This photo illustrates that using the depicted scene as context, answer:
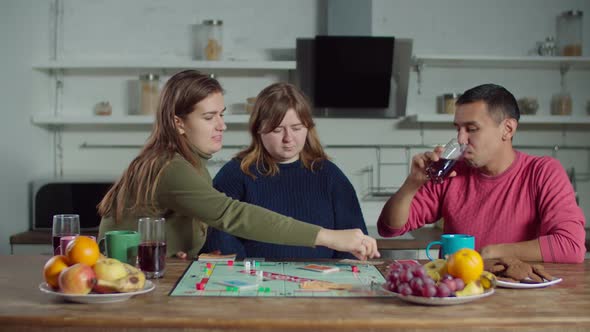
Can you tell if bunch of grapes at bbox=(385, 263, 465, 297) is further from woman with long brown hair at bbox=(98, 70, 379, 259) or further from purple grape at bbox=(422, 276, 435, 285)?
woman with long brown hair at bbox=(98, 70, 379, 259)

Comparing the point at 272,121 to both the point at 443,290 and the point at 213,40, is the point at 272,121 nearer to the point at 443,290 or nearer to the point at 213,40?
the point at 443,290

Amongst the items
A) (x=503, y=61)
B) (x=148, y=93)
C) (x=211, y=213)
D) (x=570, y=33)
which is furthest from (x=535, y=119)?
(x=211, y=213)

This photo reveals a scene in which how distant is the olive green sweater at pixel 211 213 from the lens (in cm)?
188

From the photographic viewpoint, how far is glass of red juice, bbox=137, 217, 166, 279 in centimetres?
174

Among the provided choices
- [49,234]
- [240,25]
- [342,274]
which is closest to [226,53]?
[240,25]

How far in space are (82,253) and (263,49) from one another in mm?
2899

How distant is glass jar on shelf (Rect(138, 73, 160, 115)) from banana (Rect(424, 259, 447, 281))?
9.04 feet

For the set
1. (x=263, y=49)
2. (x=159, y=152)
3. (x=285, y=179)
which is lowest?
(x=285, y=179)

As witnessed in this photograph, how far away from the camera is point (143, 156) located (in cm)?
208

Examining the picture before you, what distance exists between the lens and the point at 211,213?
194 cm

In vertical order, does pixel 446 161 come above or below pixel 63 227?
above

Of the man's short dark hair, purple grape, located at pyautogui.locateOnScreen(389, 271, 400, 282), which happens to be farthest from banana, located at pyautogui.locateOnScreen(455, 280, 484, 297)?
the man's short dark hair

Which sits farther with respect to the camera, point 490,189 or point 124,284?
point 490,189

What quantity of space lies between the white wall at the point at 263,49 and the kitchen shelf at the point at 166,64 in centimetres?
19
